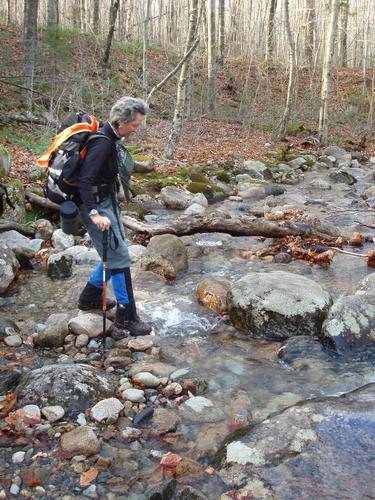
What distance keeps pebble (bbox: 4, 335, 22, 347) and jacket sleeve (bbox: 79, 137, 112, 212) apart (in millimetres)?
1533

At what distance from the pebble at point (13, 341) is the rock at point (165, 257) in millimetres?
2200

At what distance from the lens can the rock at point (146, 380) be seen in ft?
12.4

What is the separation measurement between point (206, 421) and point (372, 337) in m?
1.84

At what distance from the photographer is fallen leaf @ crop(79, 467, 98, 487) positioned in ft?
8.86

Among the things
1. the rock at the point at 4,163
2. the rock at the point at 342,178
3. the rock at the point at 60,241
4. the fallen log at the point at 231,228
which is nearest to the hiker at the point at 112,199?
the rock at the point at 60,241

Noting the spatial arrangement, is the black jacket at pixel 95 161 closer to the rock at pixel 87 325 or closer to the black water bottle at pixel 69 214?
the black water bottle at pixel 69 214

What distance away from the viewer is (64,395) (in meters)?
3.34

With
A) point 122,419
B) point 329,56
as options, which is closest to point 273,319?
point 122,419

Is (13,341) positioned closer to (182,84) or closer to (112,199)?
(112,199)

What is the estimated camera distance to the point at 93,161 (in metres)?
3.74

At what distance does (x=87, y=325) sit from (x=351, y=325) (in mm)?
2426

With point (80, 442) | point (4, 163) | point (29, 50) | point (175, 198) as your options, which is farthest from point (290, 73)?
point (80, 442)

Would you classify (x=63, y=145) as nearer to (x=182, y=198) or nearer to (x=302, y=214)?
(x=302, y=214)

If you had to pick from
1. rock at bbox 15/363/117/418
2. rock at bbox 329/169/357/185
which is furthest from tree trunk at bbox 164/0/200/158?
rock at bbox 15/363/117/418
